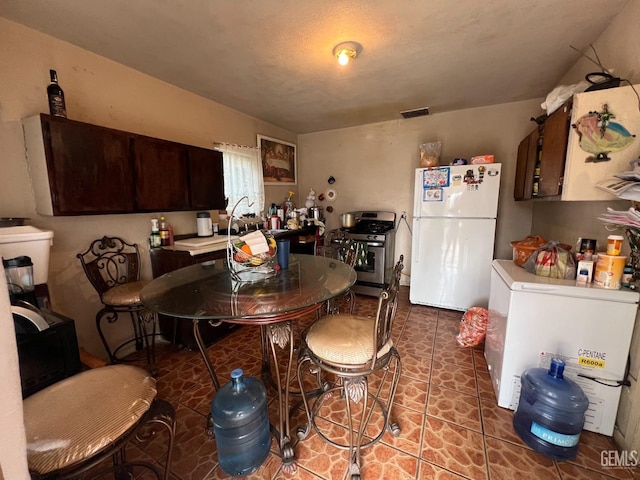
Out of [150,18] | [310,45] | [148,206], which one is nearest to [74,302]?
[148,206]

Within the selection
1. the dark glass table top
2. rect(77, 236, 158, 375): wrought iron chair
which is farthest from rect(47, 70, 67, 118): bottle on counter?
the dark glass table top

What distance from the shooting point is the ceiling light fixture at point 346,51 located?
1815 mm

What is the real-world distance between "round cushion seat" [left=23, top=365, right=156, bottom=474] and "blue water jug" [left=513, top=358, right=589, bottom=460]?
1.86 meters

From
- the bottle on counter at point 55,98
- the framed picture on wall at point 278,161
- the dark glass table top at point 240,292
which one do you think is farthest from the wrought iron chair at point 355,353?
the framed picture on wall at point 278,161

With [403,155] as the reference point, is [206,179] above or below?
below

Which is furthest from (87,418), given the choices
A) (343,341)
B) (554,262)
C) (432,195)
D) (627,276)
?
(432,195)

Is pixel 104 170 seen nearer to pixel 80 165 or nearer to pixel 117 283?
pixel 80 165

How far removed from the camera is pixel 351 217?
3.84 meters

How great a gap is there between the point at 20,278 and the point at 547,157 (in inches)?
130

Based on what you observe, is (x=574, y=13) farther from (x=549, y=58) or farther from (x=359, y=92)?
(x=359, y=92)

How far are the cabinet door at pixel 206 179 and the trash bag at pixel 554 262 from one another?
278 cm

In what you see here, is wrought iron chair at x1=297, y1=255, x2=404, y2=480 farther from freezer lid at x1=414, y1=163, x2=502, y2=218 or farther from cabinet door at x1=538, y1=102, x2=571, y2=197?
freezer lid at x1=414, y1=163, x2=502, y2=218

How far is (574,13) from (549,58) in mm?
589

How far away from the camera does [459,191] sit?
2.75m
